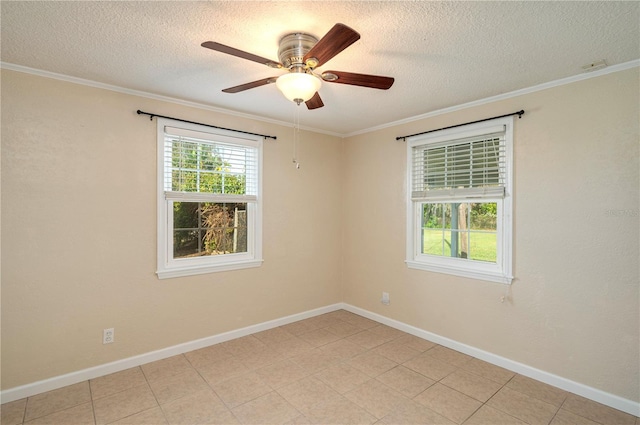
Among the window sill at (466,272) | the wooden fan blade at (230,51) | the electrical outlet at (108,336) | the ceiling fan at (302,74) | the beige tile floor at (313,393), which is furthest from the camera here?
the window sill at (466,272)

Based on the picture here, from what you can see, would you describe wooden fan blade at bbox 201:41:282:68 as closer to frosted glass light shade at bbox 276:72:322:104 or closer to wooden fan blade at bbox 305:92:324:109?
frosted glass light shade at bbox 276:72:322:104

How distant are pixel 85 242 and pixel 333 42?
253 cm

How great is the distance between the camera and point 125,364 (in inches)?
112

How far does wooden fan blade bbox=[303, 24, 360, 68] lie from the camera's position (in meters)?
1.44

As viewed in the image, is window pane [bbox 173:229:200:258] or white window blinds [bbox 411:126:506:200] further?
window pane [bbox 173:229:200:258]

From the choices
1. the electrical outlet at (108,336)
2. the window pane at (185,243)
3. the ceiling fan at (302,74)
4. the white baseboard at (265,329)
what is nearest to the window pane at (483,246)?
the white baseboard at (265,329)

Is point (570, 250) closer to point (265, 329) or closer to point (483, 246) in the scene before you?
point (483, 246)

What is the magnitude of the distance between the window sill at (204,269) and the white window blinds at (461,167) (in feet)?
6.57

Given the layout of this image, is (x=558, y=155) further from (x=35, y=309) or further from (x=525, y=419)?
(x=35, y=309)

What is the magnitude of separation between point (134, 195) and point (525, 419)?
3.50 metres

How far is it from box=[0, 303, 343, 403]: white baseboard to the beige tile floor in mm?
58

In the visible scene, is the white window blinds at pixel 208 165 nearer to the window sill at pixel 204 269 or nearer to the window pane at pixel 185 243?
the window pane at pixel 185 243

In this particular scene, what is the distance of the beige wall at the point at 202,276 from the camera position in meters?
2.37

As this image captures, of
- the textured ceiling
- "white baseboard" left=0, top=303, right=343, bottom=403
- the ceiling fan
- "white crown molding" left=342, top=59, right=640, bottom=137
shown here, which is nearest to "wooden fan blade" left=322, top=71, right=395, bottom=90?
the ceiling fan
